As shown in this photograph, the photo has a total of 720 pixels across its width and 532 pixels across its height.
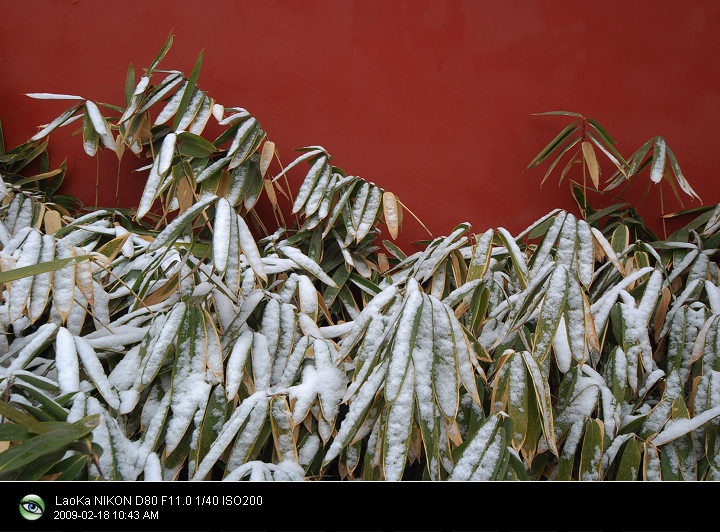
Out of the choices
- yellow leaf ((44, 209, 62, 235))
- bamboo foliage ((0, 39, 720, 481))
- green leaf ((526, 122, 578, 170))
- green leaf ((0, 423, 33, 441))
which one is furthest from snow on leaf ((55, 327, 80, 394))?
green leaf ((526, 122, 578, 170))

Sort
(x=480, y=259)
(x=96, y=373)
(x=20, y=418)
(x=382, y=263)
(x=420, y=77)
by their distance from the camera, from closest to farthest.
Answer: (x=20, y=418)
(x=96, y=373)
(x=480, y=259)
(x=382, y=263)
(x=420, y=77)

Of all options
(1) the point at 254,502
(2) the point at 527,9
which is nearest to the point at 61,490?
(1) the point at 254,502

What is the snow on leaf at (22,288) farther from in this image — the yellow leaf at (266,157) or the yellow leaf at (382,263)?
the yellow leaf at (382,263)

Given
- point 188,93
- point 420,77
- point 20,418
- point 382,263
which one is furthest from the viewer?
point 420,77

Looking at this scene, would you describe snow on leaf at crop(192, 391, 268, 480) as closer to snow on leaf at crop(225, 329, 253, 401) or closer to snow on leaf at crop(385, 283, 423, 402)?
snow on leaf at crop(225, 329, 253, 401)

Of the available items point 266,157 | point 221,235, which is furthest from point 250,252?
point 266,157

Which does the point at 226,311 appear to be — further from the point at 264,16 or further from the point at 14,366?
the point at 264,16
